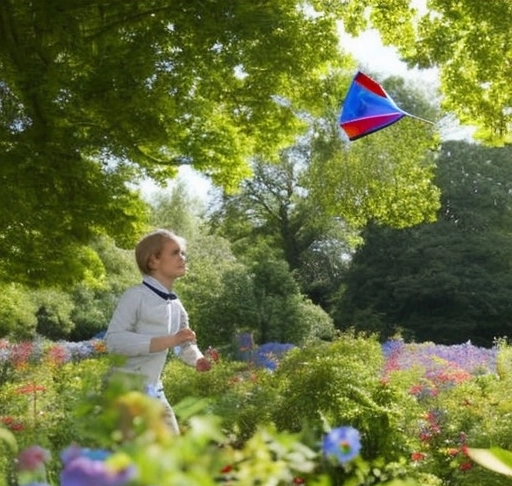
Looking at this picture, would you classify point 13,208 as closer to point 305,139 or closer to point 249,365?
point 249,365

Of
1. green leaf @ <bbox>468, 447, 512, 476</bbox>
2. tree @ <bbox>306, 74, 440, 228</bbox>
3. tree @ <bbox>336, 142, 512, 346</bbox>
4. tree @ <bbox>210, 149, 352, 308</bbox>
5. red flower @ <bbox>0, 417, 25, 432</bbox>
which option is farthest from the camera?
tree @ <bbox>210, 149, 352, 308</bbox>

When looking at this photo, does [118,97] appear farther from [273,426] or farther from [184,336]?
[273,426]

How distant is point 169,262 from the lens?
394cm

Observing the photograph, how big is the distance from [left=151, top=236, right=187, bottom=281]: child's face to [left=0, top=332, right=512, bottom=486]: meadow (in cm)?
58

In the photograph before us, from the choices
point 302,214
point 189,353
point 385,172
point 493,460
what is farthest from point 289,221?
point 493,460

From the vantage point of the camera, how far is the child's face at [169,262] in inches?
155

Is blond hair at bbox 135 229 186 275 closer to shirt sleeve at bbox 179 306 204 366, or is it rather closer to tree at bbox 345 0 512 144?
shirt sleeve at bbox 179 306 204 366

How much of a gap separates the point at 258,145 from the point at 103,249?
16.6m

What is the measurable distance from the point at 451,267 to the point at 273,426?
2770 centimetres

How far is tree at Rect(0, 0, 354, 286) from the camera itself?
926 centimetres

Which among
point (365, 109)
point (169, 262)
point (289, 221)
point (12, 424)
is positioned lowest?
point (12, 424)

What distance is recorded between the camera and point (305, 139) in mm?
34031

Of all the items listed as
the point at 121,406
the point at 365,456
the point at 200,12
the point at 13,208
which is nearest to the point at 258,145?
the point at 200,12

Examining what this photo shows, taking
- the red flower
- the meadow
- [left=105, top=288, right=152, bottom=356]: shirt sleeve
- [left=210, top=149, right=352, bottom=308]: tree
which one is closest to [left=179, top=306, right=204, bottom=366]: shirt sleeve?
[left=105, top=288, right=152, bottom=356]: shirt sleeve
